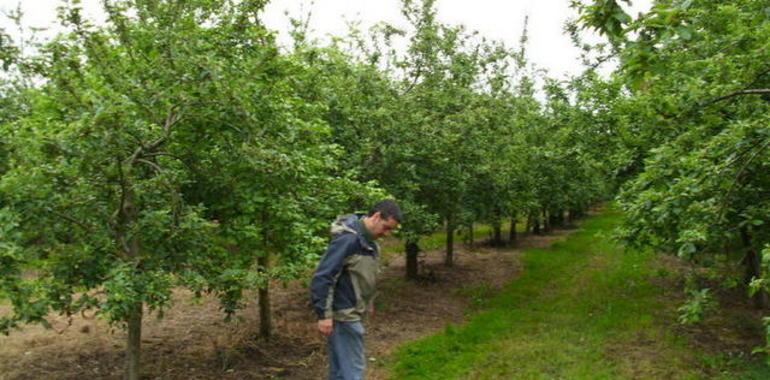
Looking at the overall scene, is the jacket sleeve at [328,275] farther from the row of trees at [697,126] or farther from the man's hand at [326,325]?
the row of trees at [697,126]

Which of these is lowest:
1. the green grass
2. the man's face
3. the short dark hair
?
the green grass

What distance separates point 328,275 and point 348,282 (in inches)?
12.8

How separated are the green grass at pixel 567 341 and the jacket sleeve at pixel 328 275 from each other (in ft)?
12.4

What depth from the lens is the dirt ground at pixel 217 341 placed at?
29.6 ft

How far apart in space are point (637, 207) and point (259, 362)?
593cm

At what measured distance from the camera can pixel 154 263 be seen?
21.2ft

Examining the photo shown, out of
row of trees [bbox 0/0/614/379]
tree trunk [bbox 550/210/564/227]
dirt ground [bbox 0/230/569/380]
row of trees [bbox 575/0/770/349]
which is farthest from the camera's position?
tree trunk [bbox 550/210/564/227]

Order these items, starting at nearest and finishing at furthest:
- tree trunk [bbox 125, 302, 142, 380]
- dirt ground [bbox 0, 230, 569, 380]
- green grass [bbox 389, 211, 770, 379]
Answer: tree trunk [bbox 125, 302, 142, 380] < dirt ground [bbox 0, 230, 569, 380] < green grass [bbox 389, 211, 770, 379]

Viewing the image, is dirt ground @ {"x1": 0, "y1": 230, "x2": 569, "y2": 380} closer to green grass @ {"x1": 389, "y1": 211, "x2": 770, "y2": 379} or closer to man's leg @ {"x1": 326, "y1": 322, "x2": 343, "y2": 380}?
green grass @ {"x1": 389, "y1": 211, "x2": 770, "y2": 379}

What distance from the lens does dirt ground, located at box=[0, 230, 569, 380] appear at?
9.02 meters

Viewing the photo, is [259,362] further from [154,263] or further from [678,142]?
[678,142]

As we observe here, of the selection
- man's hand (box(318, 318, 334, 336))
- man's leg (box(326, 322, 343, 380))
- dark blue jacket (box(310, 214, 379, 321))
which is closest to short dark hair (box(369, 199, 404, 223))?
dark blue jacket (box(310, 214, 379, 321))

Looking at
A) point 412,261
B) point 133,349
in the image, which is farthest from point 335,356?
point 412,261

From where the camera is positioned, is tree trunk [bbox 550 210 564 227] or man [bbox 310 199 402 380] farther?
tree trunk [bbox 550 210 564 227]
